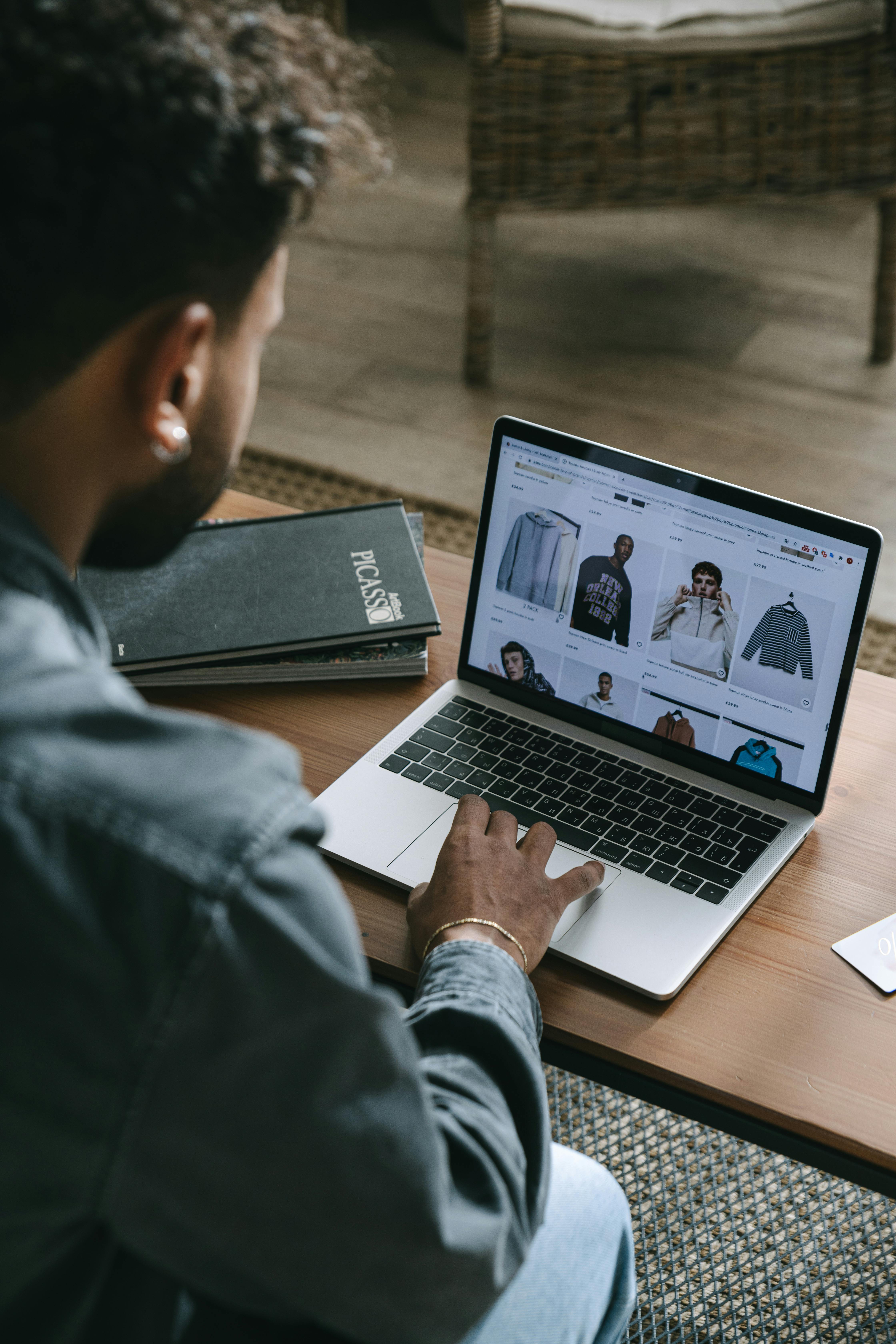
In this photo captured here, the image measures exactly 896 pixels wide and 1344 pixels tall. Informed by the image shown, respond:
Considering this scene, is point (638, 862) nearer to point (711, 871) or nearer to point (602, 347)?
point (711, 871)

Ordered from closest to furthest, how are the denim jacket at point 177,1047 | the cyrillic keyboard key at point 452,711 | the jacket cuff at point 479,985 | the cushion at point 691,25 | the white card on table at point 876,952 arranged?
the denim jacket at point 177,1047 < the jacket cuff at point 479,985 < the white card on table at point 876,952 < the cyrillic keyboard key at point 452,711 < the cushion at point 691,25

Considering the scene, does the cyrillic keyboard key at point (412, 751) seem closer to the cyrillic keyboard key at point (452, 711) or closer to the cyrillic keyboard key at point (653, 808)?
the cyrillic keyboard key at point (452, 711)

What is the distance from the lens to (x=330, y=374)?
2.56 m

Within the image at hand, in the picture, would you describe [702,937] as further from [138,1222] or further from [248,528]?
[248,528]

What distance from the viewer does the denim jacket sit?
1.42 ft

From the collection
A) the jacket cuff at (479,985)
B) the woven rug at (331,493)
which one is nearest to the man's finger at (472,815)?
the jacket cuff at (479,985)

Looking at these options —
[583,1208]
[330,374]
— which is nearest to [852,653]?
[583,1208]

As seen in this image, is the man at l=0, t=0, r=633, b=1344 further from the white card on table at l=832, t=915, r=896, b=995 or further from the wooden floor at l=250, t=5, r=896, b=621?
the wooden floor at l=250, t=5, r=896, b=621

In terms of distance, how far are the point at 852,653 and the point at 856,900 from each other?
0.17 meters

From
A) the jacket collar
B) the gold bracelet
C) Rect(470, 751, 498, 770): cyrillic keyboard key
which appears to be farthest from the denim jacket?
Rect(470, 751, 498, 770): cyrillic keyboard key

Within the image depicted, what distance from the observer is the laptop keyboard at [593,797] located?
2.89ft

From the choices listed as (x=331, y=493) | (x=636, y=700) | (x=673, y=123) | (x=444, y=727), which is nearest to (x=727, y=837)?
(x=636, y=700)

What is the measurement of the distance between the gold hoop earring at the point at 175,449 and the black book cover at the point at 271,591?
0.43 m

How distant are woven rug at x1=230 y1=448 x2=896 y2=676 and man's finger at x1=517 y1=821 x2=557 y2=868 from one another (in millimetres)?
1199
